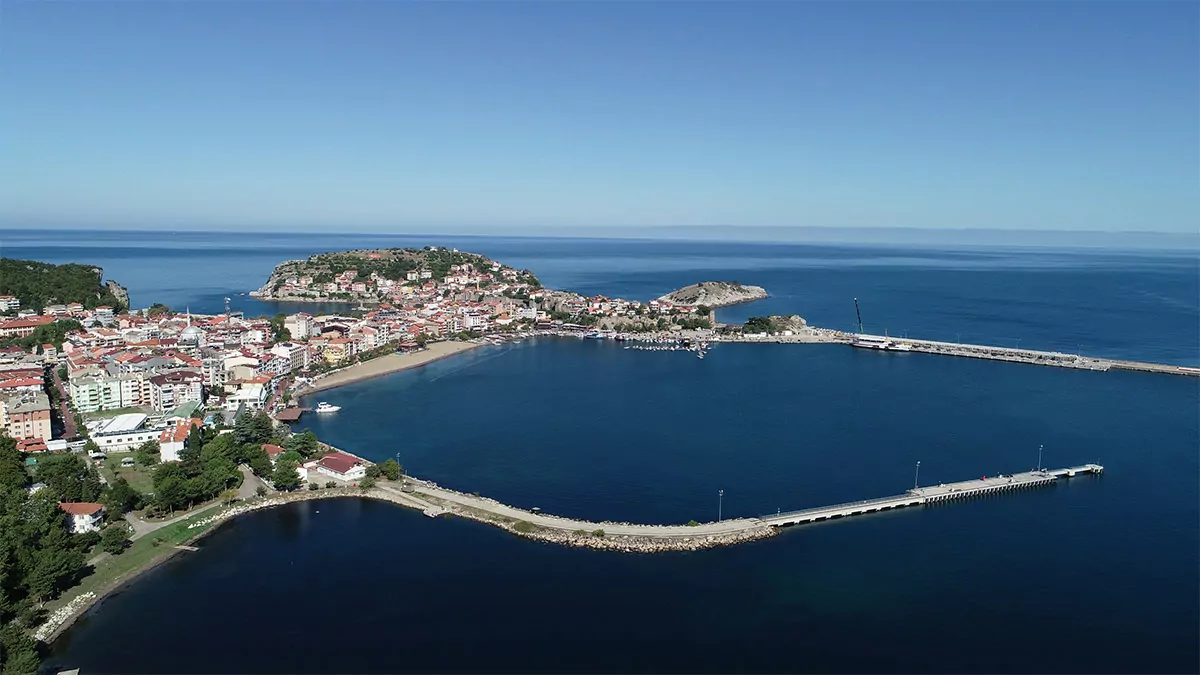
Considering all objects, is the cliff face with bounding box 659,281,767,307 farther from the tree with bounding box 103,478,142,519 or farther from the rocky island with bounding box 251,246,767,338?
the tree with bounding box 103,478,142,519

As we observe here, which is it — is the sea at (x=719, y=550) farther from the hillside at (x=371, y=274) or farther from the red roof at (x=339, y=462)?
the hillside at (x=371, y=274)

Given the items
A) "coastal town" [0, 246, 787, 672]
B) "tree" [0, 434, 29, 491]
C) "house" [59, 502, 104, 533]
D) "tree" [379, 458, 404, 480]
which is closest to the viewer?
"house" [59, 502, 104, 533]

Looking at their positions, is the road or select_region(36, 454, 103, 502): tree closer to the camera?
select_region(36, 454, 103, 502): tree

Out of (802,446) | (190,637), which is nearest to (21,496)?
(190,637)

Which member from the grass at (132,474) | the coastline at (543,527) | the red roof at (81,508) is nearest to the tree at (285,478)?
the coastline at (543,527)

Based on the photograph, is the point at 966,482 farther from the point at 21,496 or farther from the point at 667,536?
the point at 21,496

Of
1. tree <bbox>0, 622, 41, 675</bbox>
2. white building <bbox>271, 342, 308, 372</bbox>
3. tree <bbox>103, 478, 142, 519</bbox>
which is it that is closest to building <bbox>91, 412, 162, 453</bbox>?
tree <bbox>103, 478, 142, 519</bbox>
